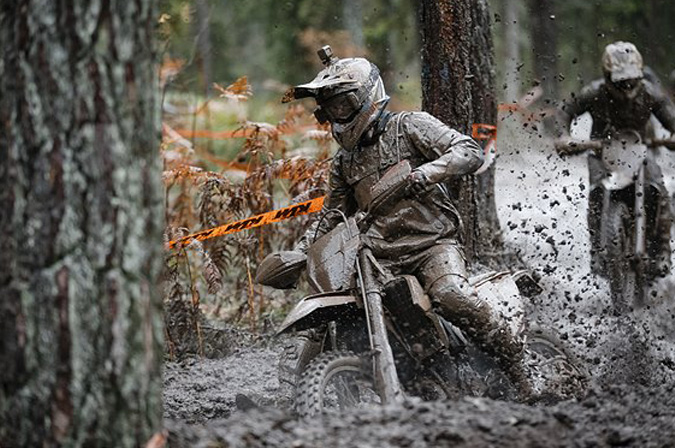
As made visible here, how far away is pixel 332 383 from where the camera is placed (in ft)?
18.8

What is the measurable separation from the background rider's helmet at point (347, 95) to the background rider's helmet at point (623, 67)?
383 cm

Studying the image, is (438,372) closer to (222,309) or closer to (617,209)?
(617,209)

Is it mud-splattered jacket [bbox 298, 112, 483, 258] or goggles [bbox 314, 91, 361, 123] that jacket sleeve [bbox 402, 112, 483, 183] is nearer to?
mud-splattered jacket [bbox 298, 112, 483, 258]

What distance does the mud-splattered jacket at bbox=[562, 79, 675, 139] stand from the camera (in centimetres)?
938

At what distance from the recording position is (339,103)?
6.28m

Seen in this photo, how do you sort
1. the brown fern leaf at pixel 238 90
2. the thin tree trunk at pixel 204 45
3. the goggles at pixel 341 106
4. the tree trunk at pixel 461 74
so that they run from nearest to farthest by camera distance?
the goggles at pixel 341 106, the tree trunk at pixel 461 74, the brown fern leaf at pixel 238 90, the thin tree trunk at pixel 204 45

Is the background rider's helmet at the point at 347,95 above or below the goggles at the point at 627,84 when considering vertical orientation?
below

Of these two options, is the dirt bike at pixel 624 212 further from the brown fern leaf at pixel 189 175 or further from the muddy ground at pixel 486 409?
the brown fern leaf at pixel 189 175

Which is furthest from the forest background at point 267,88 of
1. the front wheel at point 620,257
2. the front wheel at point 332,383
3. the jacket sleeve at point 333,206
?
the front wheel at point 332,383

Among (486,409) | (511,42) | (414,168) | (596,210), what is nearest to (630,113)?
(596,210)

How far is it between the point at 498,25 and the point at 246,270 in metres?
31.2

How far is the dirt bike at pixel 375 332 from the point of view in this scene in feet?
18.6

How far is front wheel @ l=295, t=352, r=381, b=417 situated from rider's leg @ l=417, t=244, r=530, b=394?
679mm

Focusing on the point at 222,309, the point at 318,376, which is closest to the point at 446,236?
the point at 318,376
